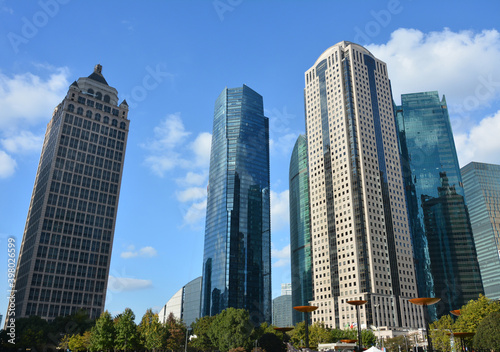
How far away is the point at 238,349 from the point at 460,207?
154 meters

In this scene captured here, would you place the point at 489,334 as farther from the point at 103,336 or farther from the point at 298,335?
the point at 103,336

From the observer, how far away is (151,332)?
8969 cm

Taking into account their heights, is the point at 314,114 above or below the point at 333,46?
below

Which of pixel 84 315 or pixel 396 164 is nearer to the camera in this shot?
pixel 84 315

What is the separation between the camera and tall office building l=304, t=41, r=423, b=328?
14588 centimetres


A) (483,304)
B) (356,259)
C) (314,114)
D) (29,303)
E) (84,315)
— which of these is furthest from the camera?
(314,114)

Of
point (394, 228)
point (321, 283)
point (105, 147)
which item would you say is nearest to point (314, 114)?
point (394, 228)

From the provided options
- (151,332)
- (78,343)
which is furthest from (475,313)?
(78,343)

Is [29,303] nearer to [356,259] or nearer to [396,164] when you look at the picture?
[356,259]

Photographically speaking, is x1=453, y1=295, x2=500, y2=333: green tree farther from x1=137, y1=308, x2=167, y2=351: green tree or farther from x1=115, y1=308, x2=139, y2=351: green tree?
x1=115, y1=308, x2=139, y2=351: green tree

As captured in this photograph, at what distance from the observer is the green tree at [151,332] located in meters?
89.1

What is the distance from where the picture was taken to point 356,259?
5802 inches

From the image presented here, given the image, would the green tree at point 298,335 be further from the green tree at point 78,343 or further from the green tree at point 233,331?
the green tree at point 78,343

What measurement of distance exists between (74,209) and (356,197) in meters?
104
